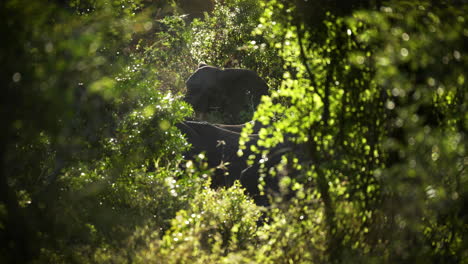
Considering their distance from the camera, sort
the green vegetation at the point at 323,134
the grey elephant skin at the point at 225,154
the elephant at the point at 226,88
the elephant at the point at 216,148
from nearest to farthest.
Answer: the green vegetation at the point at 323,134
the grey elephant skin at the point at 225,154
the elephant at the point at 216,148
the elephant at the point at 226,88

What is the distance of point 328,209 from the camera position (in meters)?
5.23

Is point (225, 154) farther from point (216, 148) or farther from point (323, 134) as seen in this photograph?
point (323, 134)

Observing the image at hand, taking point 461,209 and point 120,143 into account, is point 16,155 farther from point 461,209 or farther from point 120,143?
point 461,209

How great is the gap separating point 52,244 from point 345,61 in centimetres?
332

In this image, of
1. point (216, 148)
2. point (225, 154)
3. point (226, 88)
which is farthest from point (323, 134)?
point (226, 88)

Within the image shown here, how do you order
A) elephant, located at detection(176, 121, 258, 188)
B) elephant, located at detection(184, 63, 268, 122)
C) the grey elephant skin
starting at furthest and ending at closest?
elephant, located at detection(184, 63, 268, 122)
elephant, located at detection(176, 121, 258, 188)
the grey elephant skin

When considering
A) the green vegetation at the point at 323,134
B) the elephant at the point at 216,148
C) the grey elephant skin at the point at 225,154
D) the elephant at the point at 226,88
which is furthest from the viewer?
the elephant at the point at 226,88

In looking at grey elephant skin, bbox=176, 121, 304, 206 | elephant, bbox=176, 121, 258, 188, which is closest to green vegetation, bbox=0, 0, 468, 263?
grey elephant skin, bbox=176, 121, 304, 206

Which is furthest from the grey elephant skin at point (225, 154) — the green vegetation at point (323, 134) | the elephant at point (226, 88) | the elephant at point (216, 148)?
the green vegetation at point (323, 134)

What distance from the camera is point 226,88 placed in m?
20.2

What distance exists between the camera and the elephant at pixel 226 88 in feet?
65.6

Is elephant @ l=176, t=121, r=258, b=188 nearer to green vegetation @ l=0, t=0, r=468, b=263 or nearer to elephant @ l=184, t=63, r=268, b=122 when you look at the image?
elephant @ l=184, t=63, r=268, b=122

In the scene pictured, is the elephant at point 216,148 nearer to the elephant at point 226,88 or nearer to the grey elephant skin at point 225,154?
the grey elephant skin at point 225,154

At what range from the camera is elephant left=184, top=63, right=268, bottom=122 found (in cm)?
2000
